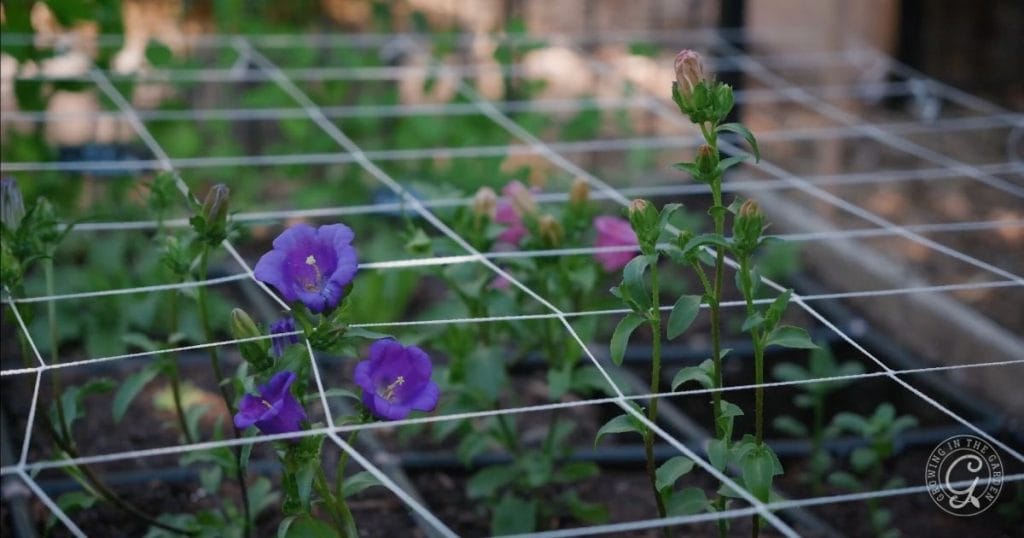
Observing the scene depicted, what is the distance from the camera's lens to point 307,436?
126 centimetres

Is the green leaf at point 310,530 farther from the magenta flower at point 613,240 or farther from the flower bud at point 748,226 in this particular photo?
the magenta flower at point 613,240

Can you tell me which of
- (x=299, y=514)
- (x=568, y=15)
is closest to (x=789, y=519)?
(x=299, y=514)

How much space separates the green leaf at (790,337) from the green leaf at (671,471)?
151 millimetres

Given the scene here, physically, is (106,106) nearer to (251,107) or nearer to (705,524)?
(251,107)

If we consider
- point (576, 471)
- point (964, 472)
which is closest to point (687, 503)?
point (576, 471)

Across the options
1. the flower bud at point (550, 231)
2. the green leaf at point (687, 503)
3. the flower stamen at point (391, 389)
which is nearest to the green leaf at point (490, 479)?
the flower bud at point (550, 231)

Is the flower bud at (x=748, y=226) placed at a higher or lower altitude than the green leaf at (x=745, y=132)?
lower

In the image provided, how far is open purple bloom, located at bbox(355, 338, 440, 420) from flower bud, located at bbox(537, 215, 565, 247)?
50 centimetres

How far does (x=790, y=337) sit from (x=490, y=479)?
636mm

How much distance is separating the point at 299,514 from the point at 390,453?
0.81m

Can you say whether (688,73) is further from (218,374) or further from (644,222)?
(218,374)

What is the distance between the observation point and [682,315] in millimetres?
1315

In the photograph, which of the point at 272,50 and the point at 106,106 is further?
the point at 272,50

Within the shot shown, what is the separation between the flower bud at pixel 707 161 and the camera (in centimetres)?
129
